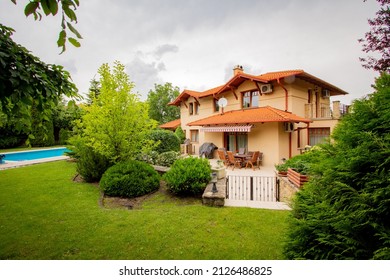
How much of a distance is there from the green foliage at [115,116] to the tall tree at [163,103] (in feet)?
153

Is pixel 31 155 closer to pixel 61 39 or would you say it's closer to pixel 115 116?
pixel 115 116

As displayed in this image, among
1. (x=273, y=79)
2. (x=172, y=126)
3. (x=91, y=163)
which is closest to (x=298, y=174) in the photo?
(x=91, y=163)

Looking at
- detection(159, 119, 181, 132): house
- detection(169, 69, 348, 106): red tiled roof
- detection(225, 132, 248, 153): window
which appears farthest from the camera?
detection(159, 119, 181, 132): house

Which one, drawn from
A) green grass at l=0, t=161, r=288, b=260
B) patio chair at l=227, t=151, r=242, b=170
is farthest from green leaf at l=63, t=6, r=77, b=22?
patio chair at l=227, t=151, r=242, b=170

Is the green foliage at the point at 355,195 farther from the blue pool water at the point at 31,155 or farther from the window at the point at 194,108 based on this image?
the blue pool water at the point at 31,155

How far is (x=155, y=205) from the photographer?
8.48 meters

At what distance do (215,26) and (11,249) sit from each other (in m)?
8.97

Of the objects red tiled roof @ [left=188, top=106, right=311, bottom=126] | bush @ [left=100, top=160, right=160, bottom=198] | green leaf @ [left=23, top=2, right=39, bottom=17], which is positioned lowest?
bush @ [left=100, top=160, right=160, bottom=198]

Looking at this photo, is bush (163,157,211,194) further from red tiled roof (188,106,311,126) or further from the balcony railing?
the balcony railing

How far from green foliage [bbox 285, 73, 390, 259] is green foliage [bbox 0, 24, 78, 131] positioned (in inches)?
190

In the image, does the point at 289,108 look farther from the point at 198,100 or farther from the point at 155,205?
the point at 155,205

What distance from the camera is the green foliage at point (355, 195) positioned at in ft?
7.06

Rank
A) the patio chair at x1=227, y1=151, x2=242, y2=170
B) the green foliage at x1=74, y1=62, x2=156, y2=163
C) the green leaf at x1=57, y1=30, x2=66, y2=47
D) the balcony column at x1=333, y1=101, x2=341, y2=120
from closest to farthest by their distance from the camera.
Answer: the green leaf at x1=57, y1=30, x2=66, y2=47 → the green foliage at x1=74, y1=62, x2=156, y2=163 → the patio chair at x1=227, y1=151, x2=242, y2=170 → the balcony column at x1=333, y1=101, x2=341, y2=120

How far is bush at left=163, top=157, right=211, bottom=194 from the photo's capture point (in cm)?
908
